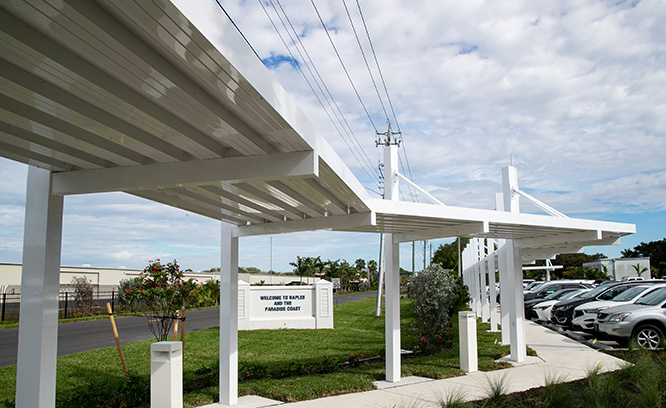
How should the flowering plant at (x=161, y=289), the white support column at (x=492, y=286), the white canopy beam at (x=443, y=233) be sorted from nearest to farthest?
the flowering plant at (x=161, y=289)
the white canopy beam at (x=443, y=233)
the white support column at (x=492, y=286)

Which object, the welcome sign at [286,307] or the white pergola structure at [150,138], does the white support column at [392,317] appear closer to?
the white pergola structure at [150,138]

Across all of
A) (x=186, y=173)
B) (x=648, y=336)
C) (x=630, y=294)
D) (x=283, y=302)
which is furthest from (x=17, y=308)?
(x=648, y=336)

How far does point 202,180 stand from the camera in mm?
5188

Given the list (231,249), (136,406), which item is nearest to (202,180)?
(231,249)

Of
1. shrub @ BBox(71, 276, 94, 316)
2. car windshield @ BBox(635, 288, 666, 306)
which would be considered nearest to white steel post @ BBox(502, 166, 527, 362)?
car windshield @ BBox(635, 288, 666, 306)

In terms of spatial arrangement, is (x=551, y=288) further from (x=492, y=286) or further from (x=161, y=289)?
(x=161, y=289)

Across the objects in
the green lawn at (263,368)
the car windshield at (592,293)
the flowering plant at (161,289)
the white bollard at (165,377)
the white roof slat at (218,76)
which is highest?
the white roof slat at (218,76)

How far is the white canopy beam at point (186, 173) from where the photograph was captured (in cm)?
485

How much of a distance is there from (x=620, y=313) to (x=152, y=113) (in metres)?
13.5

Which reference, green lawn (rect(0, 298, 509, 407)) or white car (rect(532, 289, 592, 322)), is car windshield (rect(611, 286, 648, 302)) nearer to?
green lawn (rect(0, 298, 509, 407))

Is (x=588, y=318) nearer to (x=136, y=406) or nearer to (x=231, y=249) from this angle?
(x=231, y=249)

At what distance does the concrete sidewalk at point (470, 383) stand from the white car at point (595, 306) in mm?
3396

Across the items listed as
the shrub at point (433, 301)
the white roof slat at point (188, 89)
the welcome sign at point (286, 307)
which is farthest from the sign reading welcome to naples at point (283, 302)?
the white roof slat at point (188, 89)

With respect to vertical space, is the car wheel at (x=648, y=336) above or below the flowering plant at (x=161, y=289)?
below
